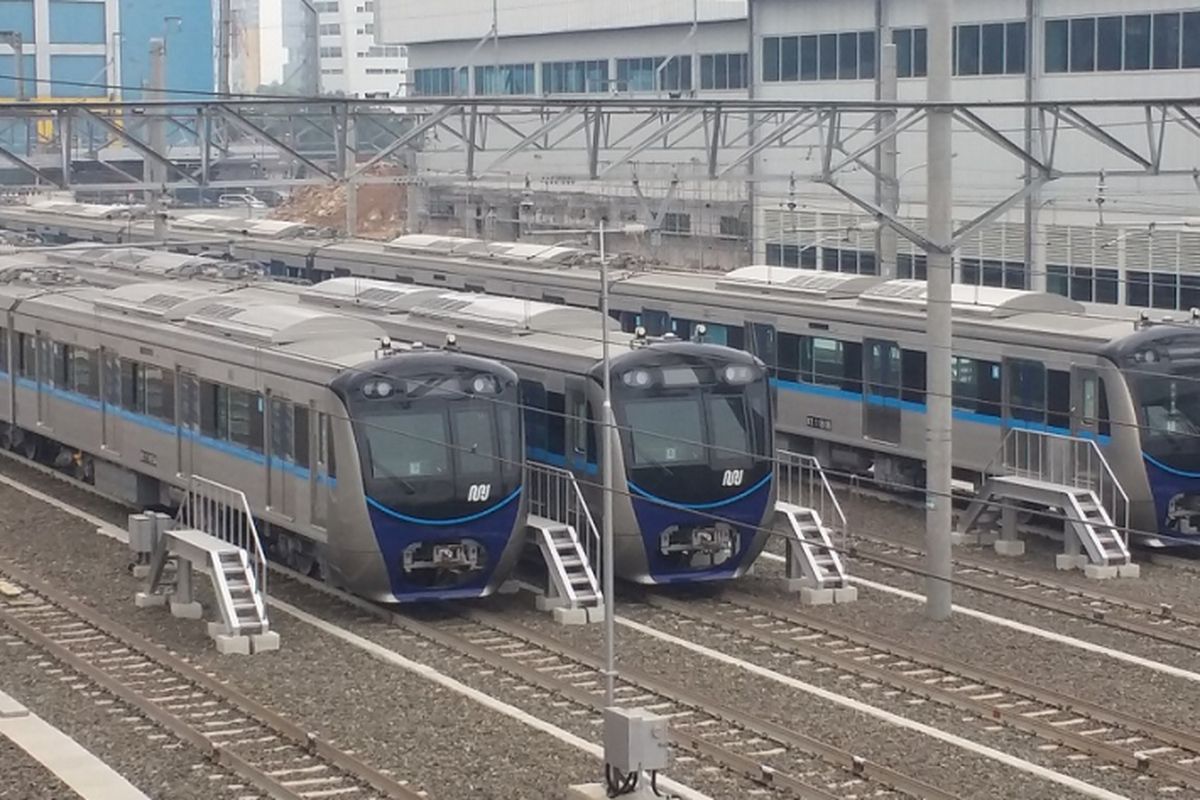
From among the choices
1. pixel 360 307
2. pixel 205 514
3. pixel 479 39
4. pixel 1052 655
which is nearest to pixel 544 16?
pixel 479 39

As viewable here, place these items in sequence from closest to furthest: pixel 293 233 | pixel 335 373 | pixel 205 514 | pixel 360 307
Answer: pixel 335 373
pixel 205 514
pixel 360 307
pixel 293 233

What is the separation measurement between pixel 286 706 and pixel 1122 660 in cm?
567

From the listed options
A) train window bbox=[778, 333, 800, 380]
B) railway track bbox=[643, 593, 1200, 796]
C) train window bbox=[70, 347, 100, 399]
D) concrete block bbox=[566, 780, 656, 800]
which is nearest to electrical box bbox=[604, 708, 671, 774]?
concrete block bbox=[566, 780, 656, 800]

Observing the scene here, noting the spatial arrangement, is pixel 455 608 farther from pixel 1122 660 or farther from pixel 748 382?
pixel 1122 660

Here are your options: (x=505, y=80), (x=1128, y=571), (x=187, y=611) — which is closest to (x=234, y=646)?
(x=187, y=611)

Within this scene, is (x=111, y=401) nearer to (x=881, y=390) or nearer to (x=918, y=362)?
(x=881, y=390)

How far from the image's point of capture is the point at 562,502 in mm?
17703

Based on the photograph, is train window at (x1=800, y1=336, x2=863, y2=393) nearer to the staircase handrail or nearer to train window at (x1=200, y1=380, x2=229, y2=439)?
the staircase handrail

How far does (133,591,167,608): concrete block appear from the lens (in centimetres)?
1725

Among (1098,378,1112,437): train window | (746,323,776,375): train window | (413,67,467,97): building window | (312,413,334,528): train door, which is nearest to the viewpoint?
(312,413,334,528): train door

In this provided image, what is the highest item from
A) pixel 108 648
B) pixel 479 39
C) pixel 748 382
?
pixel 479 39

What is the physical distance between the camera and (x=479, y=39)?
5184cm

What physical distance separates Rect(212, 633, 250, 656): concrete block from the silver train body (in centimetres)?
107

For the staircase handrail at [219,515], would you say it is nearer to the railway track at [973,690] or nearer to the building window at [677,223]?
the railway track at [973,690]
